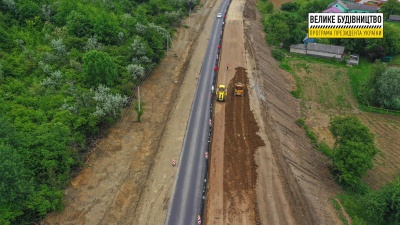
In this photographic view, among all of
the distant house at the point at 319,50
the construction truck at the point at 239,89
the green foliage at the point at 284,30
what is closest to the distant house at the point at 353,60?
the distant house at the point at 319,50

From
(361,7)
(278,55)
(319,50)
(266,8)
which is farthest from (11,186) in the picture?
(361,7)

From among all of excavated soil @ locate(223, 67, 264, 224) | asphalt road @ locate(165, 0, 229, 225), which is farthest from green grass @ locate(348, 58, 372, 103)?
asphalt road @ locate(165, 0, 229, 225)

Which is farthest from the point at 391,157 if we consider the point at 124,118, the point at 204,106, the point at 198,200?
the point at 124,118

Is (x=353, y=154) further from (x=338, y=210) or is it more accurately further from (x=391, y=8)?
(x=391, y=8)

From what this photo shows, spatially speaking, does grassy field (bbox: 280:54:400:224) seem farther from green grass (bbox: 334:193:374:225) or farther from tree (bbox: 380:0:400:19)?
tree (bbox: 380:0:400:19)

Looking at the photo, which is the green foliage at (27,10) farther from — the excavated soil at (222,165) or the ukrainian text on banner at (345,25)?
the ukrainian text on banner at (345,25)
